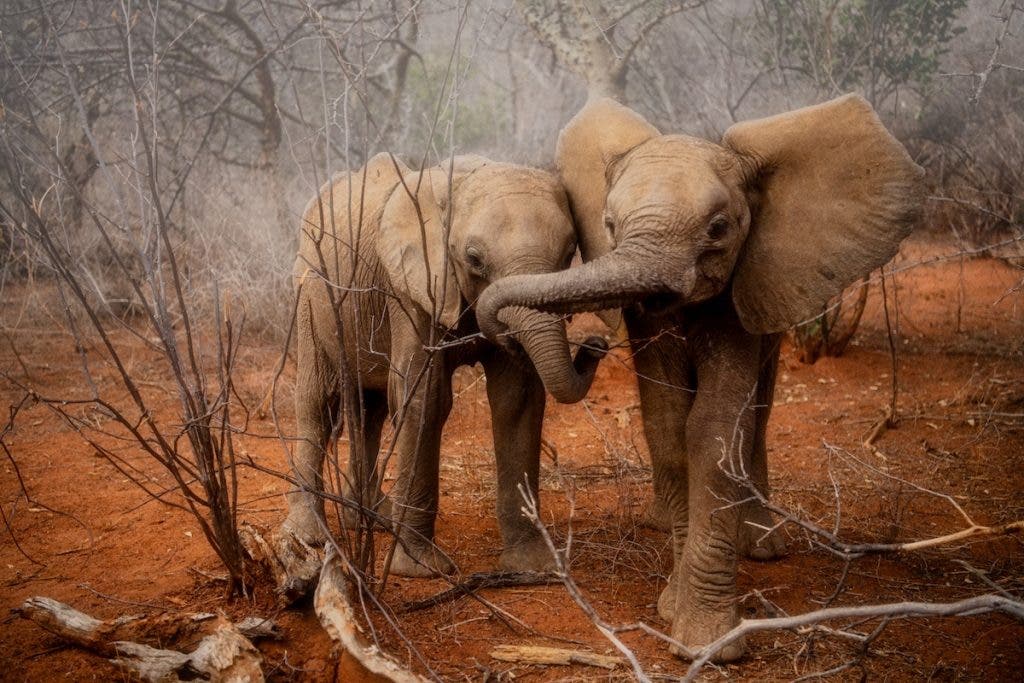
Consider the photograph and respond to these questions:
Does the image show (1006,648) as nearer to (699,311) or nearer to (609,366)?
(699,311)

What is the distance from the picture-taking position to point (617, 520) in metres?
5.64

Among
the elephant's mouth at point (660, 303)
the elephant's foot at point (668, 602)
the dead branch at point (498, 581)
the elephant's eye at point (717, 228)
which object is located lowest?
the elephant's foot at point (668, 602)

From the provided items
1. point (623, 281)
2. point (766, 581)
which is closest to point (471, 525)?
point (766, 581)

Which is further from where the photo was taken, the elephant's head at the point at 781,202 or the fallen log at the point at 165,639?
the elephant's head at the point at 781,202

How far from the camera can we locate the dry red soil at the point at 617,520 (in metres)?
4.10

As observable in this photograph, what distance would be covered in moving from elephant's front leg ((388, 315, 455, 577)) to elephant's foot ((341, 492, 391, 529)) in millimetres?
141

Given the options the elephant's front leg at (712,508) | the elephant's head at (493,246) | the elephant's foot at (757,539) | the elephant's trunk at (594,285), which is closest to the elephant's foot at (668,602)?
the elephant's front leg at (712,508)

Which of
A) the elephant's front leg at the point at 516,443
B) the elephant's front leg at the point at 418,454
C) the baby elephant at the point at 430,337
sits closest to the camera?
the baby elephant at the point at 430,337

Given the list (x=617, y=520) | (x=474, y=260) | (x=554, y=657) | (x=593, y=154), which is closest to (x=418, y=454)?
(x=474, y=260)

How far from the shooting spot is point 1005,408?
23.8 ft

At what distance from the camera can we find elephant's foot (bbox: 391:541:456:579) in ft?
16.4

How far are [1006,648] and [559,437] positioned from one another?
388cm

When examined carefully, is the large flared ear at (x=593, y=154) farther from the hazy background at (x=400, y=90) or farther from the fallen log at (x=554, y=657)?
the hazy background at (x=400, y=90)

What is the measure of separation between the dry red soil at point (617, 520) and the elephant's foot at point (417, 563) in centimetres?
15
